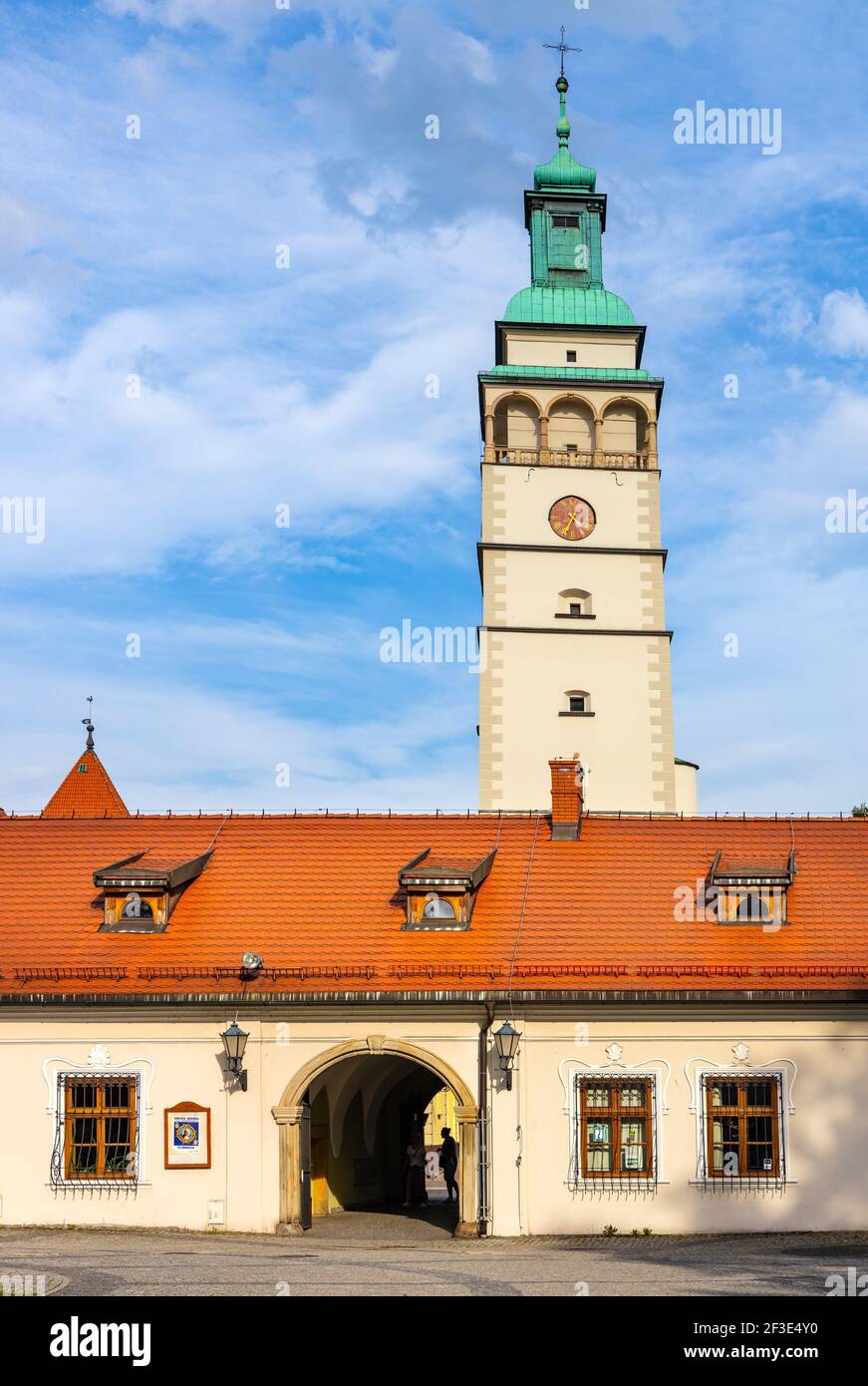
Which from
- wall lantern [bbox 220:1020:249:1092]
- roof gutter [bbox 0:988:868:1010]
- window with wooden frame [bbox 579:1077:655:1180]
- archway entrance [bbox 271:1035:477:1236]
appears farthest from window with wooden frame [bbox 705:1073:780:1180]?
wall lantern [bbox 220:1020:249:1092]

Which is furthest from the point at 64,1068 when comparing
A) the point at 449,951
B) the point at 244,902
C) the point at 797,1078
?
the point at 797,1078

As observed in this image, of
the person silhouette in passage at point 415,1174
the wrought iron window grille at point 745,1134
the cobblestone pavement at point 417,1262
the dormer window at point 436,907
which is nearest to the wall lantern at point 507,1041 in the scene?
the cobblestone pavement at point 417,1262

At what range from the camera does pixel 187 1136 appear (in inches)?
945

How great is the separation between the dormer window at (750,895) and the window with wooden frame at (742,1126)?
281cm

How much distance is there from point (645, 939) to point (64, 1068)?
912 centimetres

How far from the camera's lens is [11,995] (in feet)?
80.0

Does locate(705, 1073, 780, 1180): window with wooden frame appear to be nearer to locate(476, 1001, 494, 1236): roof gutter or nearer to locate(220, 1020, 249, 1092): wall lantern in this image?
locate(476, 1001, 494, 1236): roof gutter

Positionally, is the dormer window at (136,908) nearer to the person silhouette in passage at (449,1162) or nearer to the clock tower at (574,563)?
the person silhouette in passage at (449,1162)

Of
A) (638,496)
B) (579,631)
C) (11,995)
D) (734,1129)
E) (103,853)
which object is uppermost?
(638,496)

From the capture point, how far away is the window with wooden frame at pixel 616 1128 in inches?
936

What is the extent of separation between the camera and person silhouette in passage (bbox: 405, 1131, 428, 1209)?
1158 inches

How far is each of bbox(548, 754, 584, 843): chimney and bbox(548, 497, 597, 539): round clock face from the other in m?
14.1
